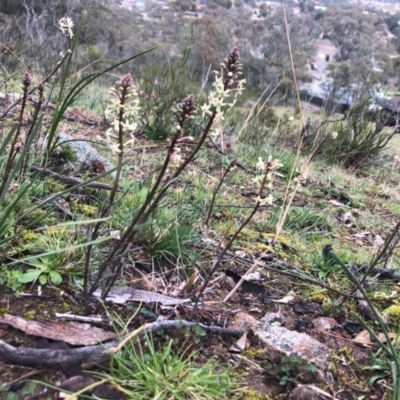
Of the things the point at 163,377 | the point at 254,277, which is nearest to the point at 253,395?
the point at 163,377

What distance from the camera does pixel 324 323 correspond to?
183cm

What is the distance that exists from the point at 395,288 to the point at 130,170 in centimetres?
197

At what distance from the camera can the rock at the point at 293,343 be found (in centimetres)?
158

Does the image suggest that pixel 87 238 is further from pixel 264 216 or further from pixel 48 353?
pixel 264 216

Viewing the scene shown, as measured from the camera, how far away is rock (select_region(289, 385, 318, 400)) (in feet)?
4.51

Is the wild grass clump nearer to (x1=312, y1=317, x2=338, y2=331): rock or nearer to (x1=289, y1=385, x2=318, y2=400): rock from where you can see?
(x1=289, y1=385, x2=318, y2=400): rock

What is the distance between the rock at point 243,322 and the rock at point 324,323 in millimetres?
271

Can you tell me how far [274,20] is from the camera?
42156mm

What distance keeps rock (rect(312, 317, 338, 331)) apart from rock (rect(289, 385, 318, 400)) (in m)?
0.44

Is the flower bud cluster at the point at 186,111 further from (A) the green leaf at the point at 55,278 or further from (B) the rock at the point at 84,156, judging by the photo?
(B) the rock at the point at 84,156

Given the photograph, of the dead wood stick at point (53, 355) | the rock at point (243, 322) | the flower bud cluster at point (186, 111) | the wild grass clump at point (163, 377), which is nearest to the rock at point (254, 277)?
the rock at point (243, 322)

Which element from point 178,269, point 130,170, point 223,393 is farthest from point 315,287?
point 130,170

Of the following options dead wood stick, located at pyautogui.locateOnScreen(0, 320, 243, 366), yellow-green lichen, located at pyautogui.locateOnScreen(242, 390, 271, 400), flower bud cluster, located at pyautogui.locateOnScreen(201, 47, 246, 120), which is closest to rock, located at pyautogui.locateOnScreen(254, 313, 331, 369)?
yellow-green lichen, located at pyautogui.locateOnScreen(242, 390, 271, 400)

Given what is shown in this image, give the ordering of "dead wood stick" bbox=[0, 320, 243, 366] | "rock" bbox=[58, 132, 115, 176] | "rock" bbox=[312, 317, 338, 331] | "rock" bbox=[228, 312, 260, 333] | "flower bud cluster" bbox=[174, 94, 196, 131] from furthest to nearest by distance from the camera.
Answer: "rock" bbox=[58, 132, 115, 176] < "rock" bbox=[312, 317, 338, 331] < "rock" bbox=[228, 312, 260, 333] < "dead wood stick" bbox=[0, 320, 243, 366] < "flower bud cluster" bbox=[174, 94, 196, 131]
